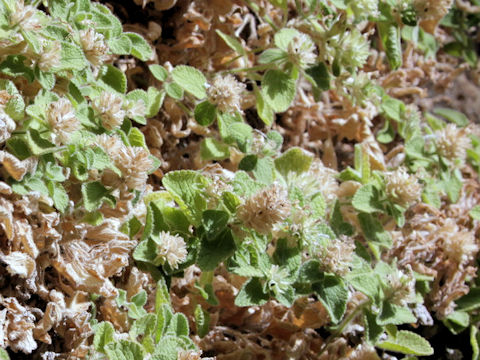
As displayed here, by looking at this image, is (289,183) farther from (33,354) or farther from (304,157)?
(33,354)

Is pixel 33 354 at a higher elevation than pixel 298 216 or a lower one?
lower

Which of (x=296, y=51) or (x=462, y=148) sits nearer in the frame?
(x=296, y=51)

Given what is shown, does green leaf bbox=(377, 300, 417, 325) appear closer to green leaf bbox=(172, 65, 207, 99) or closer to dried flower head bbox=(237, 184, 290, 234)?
dried flower head bbox=(237, 184, 290, 234)

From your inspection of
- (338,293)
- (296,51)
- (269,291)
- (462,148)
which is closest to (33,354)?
(269,291)

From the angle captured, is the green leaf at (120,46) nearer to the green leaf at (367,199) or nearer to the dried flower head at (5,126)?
the dried flower head at (5,126)

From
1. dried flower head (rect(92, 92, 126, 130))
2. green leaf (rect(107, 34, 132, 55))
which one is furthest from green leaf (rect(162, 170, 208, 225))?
green leaf (rect(107, 34, 132, 55))

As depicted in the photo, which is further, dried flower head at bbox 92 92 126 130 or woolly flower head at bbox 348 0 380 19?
woolly flower head at bbox 348 0 380 19
